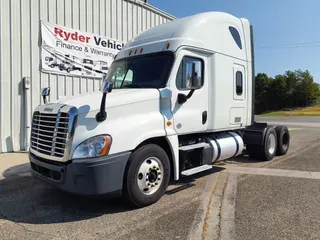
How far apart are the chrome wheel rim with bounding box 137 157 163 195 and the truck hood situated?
100 cm

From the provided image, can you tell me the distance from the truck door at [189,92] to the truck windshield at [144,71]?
0.19m

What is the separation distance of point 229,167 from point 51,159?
481 cm

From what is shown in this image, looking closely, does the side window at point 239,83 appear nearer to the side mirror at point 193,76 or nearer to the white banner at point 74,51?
the side mirror at point 193,76

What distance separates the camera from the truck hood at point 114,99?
4.70 m

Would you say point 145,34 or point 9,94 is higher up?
point 145,34

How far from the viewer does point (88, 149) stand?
446cm

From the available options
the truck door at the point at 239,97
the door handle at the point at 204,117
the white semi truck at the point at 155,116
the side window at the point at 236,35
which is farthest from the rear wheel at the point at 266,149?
the door handle at the point at 204,117

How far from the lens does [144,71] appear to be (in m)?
5.92

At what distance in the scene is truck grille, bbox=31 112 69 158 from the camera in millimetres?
4586

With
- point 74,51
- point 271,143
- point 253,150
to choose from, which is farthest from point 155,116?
point 74,51

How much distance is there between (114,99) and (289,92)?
2836 inches

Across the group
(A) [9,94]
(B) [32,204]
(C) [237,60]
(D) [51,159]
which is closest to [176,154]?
(D) [51,159]

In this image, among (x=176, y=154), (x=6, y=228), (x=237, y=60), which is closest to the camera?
(x=6, y=228)

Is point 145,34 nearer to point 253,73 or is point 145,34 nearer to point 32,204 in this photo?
point 253,73
